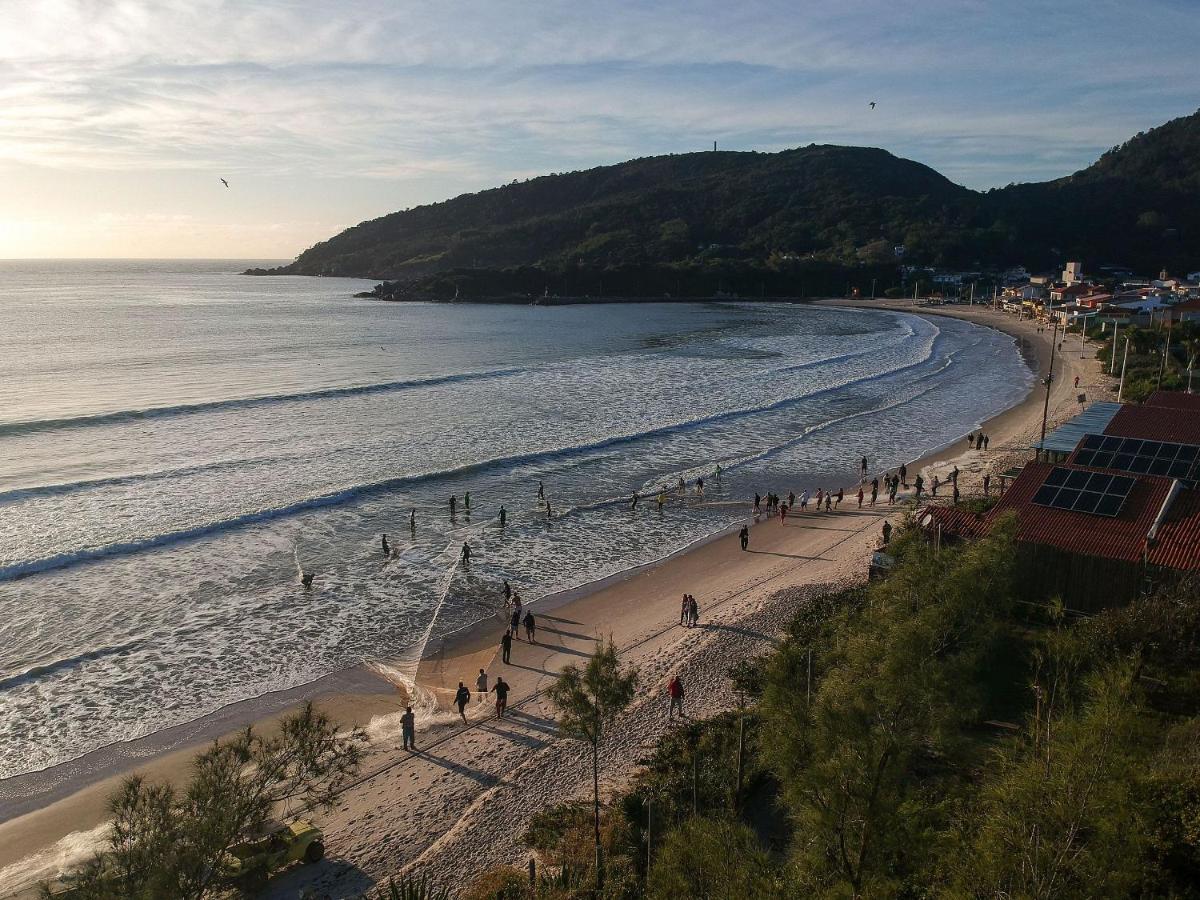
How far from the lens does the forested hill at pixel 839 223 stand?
14588 cm

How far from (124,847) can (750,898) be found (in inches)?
237

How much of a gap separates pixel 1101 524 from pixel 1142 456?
460cm

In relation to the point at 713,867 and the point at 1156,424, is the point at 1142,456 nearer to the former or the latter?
the point at 1156,424

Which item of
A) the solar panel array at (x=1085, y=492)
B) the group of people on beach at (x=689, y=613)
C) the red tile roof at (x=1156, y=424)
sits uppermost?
the red tile roof at (x=1156, y=424)

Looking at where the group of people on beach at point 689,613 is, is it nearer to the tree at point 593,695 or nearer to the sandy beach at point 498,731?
the sandy beach at point 498,731

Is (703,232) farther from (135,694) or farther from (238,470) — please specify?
(135,694)

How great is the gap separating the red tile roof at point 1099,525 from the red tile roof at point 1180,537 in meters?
0.22

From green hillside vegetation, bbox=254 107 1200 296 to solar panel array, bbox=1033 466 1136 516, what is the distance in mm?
123985

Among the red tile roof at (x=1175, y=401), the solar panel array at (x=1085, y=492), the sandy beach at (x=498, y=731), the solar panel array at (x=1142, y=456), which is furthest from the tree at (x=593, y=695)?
the red tile roof at (x=1175, y=401)

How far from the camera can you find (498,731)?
47.0 ft

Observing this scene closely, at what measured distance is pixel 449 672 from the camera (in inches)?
664

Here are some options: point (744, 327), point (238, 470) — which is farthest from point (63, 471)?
point (744, 327)

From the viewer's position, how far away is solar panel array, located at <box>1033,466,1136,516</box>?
51.0 feet

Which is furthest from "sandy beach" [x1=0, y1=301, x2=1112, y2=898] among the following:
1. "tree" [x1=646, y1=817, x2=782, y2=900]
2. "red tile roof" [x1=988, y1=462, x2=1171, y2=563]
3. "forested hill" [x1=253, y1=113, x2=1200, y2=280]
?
"forested hill" [x1=253, y1=113, x2=1200, y2=280]
